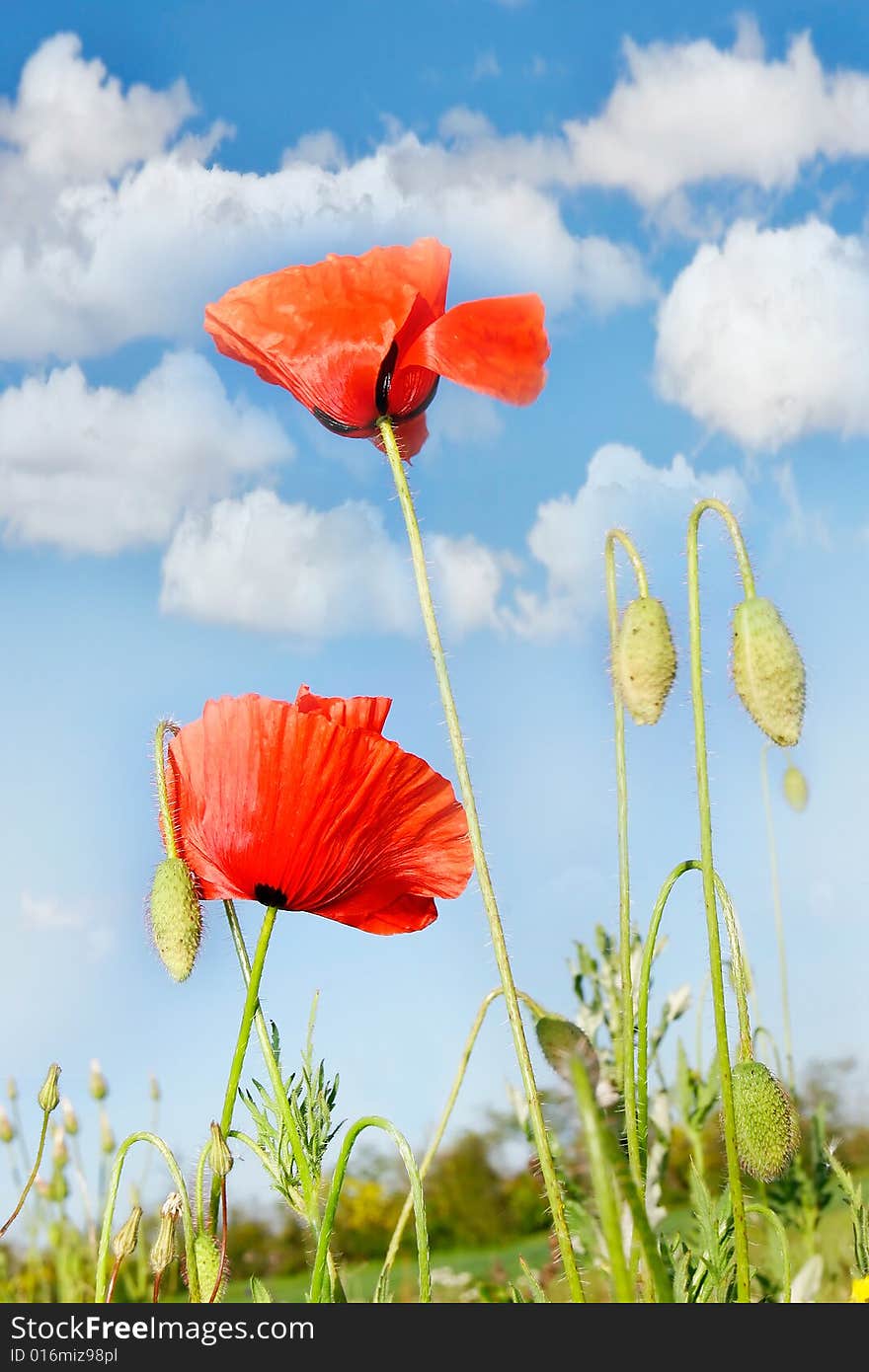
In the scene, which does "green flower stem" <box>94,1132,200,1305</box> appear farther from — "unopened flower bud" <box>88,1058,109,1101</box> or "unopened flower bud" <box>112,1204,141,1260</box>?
"unopened flower bud" <box>88,1058,109,1101</box>

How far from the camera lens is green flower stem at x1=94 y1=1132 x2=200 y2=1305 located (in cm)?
65

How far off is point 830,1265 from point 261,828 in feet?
4.03

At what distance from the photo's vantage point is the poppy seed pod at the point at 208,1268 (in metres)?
0.66

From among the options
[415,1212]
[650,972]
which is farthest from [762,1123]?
[415,1212]

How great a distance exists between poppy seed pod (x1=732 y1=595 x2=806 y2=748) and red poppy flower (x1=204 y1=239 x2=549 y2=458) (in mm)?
198

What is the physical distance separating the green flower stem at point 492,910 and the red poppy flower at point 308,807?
93 millimetres

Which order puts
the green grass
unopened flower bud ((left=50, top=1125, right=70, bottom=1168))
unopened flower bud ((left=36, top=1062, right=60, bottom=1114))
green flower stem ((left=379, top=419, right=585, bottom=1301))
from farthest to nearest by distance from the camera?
the green grass → unopened flower bud ((left=50, top=1125, right=70, bottom=1168)) → unopened flower bud ((left=36, top=1062, right=60, bottom=1114)) → green flower stem ((left=379, top=419, right=585, bottom=1301))

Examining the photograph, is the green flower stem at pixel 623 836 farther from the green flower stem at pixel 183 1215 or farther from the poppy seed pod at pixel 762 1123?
the green flower stem at pixel 183 1215

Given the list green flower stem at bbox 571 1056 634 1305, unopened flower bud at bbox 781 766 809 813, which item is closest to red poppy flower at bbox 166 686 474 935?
green flower stem at bbox 571 1056 634 1305

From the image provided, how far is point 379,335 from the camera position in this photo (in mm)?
785

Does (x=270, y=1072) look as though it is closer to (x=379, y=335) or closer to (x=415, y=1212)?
(x=415, y=1212)

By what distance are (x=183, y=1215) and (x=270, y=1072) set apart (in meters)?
0.10

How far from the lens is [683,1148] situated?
188 cm
